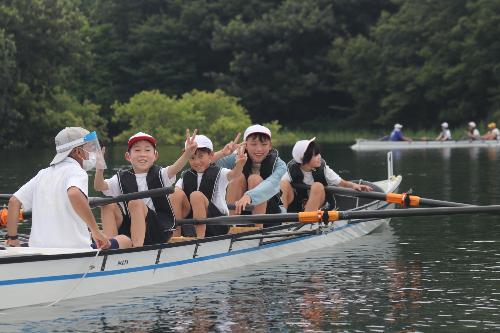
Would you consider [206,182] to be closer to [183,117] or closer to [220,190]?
[220,190]

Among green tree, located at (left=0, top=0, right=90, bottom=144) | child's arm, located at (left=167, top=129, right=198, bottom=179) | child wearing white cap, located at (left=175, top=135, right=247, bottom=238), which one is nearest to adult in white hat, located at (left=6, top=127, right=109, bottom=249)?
child's arm, located at (left=167, top=129, right=198, bottom=179)

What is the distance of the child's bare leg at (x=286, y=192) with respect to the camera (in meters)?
19.4

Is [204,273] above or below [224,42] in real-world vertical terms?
below

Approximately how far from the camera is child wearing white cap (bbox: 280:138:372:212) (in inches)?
745

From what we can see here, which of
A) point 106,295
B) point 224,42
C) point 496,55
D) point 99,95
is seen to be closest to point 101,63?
point 99,95

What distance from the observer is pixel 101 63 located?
89.8 meters

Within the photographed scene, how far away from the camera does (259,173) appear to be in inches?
708

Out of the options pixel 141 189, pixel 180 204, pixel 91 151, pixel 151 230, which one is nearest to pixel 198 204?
pixel 180 204

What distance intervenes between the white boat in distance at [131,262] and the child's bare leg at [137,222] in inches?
8.4

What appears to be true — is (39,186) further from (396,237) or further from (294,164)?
(396,237)

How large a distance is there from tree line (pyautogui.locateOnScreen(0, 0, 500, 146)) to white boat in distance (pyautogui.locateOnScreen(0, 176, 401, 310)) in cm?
4681

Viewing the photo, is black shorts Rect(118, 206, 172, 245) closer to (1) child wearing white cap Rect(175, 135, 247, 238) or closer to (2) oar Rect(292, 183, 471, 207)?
(1) child wearing white cap Rect(175, 135, 247, 238)

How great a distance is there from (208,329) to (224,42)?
71406mm

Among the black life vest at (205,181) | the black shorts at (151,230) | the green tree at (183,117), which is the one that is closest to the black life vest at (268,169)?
the black life vest at (205,181)
